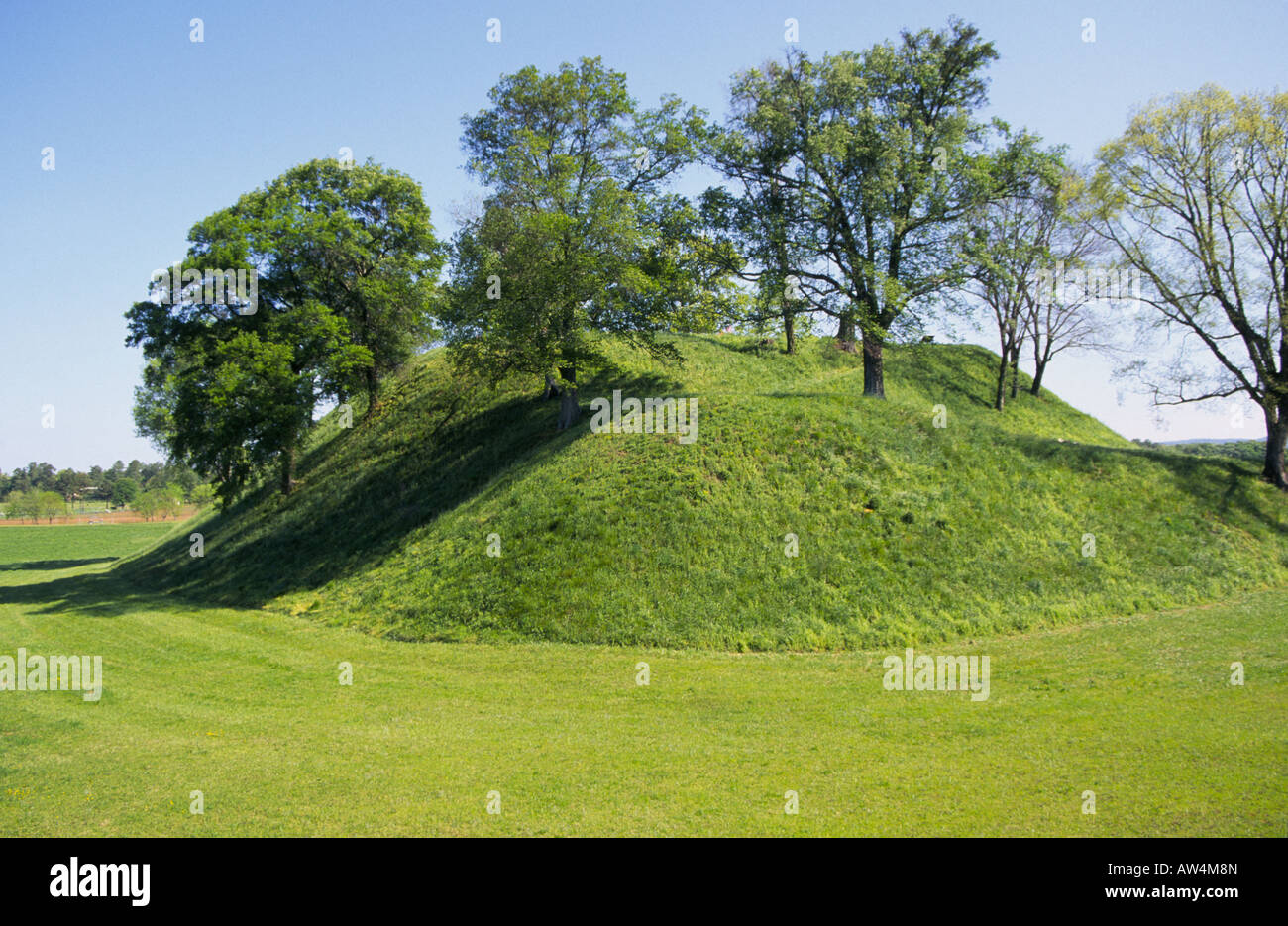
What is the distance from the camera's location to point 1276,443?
31.2 m

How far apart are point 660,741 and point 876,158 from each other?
2887 cm

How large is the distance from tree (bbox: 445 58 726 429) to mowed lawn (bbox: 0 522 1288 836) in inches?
601

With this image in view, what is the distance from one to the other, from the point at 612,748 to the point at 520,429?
2634 centimetres

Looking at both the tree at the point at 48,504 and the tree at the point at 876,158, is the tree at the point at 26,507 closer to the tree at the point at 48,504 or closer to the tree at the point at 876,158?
the tree at the point at 48,504

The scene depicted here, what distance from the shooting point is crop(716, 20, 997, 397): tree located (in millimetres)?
31562

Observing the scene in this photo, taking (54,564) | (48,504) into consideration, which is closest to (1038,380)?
(54,564)

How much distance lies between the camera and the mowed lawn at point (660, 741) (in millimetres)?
9320

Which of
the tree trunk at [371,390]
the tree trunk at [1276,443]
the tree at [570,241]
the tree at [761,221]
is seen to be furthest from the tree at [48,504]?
the tree trunk at [1276,443]

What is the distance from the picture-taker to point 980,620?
20719 mm

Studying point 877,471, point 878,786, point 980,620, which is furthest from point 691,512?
point 878,786

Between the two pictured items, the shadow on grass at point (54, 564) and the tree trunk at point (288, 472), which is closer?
the tree trunk at point (288, 472)

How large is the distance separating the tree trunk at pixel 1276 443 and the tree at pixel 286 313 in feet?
142

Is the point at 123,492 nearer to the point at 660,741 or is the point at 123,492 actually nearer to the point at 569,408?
the point at 569,408
